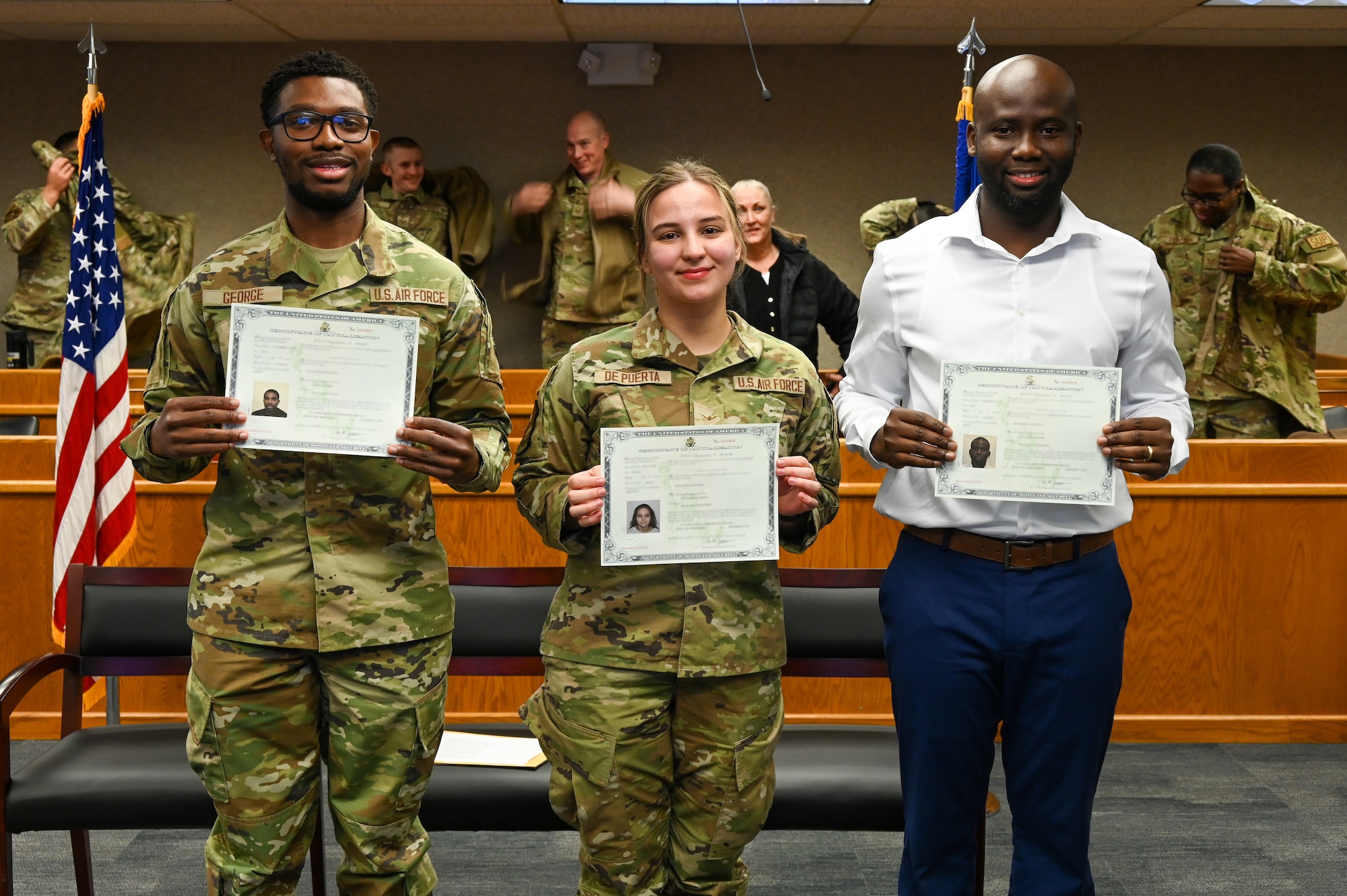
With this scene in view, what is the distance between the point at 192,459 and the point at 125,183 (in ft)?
22.3

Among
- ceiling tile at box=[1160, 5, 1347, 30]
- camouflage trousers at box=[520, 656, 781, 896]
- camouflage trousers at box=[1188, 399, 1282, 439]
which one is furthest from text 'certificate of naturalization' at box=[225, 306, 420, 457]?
ceiling tile at box=[1160, 5, 1347, 30]

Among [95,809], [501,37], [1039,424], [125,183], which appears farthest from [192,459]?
[125,183]

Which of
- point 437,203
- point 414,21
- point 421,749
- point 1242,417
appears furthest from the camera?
point 437,203

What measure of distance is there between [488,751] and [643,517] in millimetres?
855

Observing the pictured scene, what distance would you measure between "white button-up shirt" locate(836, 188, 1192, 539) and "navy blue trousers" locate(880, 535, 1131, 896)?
0.08m

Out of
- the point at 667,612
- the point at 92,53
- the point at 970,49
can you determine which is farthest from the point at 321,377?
the point at 970,49

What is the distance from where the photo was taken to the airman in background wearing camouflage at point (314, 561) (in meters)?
1.81

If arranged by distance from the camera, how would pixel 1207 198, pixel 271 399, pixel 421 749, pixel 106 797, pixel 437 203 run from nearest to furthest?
pixel 271 399
pixel 421 749
pixel 106 797
pixel 1207 198
pixel 437 203

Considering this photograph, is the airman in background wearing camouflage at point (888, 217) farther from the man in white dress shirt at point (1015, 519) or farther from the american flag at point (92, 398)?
the man in white dress shirt at point (1015, 519)

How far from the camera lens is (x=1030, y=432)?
178 centimetres

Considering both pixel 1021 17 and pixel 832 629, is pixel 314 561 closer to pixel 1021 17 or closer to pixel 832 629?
pixel 832 629

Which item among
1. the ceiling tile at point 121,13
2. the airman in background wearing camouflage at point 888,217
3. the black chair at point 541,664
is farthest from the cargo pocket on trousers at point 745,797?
the ceiling tile at point 121,13

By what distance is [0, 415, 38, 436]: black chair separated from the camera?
4.84 meters

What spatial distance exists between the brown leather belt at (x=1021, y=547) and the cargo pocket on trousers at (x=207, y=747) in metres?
1.15
